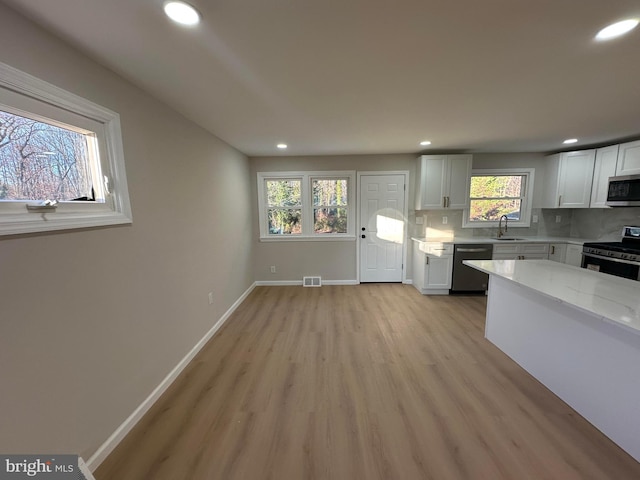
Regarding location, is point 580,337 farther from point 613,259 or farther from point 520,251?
point 520,251

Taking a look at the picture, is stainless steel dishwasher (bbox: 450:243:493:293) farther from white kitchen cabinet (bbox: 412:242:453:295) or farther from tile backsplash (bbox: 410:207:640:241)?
tile backsplash (bbox: 410:207:640:241)

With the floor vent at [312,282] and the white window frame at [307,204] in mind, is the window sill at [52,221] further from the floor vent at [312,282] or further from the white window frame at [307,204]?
the floor vent at [312,282]

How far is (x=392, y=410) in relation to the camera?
1.80 metres

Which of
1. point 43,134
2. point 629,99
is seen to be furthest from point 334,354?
point 629,99

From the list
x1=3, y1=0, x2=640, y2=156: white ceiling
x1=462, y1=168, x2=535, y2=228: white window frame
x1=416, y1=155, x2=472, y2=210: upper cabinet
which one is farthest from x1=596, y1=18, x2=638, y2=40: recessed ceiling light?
x1=462, y1=168, x2=535, y2=228: white window frame

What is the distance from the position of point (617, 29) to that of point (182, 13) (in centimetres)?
211

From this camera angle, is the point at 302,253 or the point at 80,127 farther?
the point at 302,253

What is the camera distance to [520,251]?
3895 millimetres

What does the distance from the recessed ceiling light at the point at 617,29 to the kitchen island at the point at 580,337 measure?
57.9 inches

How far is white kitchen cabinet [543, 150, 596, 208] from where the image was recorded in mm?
3727

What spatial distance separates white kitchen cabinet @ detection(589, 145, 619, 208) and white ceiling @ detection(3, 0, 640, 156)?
3.00 feet

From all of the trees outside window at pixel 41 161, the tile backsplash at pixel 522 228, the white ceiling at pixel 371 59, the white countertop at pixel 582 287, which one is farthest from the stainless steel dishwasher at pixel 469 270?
the trees outside window at pixel 41 161

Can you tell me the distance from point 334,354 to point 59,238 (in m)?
2.24

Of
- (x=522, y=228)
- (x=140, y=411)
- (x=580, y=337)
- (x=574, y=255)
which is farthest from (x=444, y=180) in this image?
(x=140, y=411)
